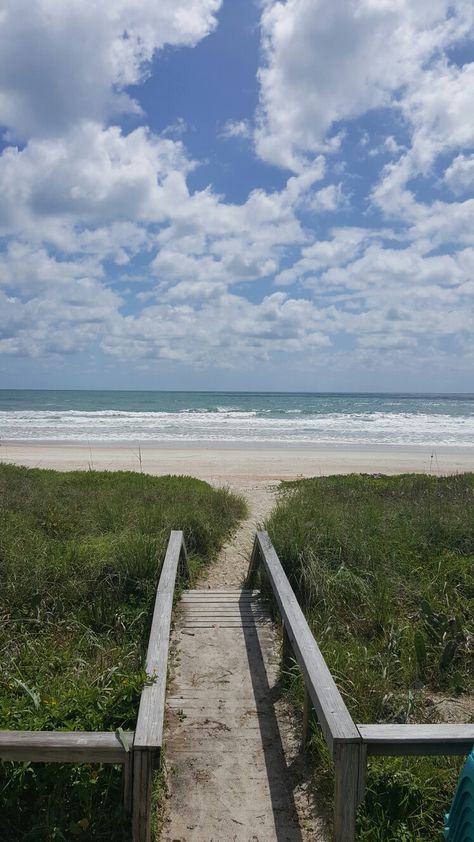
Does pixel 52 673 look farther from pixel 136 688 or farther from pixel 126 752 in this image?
pixel 126 752

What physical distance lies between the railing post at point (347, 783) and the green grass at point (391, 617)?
0.41m

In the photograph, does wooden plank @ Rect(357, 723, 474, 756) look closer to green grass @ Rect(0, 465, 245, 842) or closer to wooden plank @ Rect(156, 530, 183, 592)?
green grass @ Rect(0, 465, 245, 842)

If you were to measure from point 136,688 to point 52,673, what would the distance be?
1.10 meters

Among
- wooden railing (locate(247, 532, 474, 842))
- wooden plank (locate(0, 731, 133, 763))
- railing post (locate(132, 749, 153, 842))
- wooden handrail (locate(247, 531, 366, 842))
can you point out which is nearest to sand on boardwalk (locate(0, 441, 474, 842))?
railing post (locate(132, 749, 153, 842))

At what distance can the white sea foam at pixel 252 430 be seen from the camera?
108ft

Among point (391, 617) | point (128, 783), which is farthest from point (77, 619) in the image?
point (391, 617)

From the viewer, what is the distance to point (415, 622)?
5379mm

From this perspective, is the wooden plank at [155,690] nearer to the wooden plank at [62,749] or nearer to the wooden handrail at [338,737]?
the wooden plank at [62,749]

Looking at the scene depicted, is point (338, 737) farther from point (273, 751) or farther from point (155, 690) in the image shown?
point (273, 751)

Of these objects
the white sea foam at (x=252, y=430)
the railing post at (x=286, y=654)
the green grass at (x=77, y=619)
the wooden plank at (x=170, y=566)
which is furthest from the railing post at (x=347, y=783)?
the white sea foam at (x=252, y=430)

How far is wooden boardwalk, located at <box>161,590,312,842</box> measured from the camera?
3.15 m

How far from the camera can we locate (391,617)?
5.37 meters

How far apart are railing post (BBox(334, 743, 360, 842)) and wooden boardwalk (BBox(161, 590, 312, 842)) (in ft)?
1.81

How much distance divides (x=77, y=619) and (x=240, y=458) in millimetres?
18044
